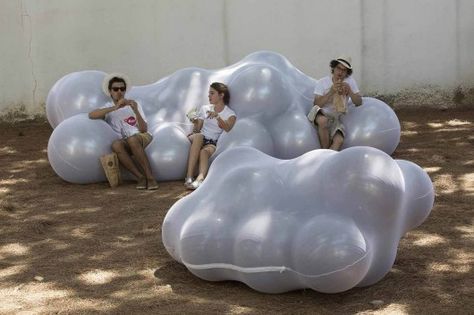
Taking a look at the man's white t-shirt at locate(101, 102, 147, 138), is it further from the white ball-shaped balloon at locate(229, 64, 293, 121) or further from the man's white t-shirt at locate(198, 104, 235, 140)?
the white ball-shaped balloon at locate(229, 64, 293, 121)

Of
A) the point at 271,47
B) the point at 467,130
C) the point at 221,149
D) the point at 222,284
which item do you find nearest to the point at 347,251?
the point at 222,284

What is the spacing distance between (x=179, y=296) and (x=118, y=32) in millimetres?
6738

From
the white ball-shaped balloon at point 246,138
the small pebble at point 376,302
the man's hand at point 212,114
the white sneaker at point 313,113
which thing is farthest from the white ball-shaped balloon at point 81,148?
the small pebble at point 376,302

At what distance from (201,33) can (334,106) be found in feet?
11.8

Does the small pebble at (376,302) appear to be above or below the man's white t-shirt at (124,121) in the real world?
below

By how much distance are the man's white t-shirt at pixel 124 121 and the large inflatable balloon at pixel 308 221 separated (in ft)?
9.13

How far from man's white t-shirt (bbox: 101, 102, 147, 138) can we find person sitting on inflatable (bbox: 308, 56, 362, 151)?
60.8 inches

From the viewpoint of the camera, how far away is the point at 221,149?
7.22 m

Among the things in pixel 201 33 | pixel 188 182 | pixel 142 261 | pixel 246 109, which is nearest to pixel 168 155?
pixel 188 182

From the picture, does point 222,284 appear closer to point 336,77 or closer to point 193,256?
point 193,256

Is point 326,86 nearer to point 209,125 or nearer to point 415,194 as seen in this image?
point 209,125

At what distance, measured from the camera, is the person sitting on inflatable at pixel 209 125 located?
7207mm

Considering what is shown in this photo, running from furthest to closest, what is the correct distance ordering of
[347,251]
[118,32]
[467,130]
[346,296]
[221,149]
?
1. [118,32]
2. [467,130]
3. [221,149]
4. [346,296]
5. [347,251]

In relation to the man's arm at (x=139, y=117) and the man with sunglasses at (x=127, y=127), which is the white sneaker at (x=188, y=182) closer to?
the man with sunglasses at (x=127, y=127)
